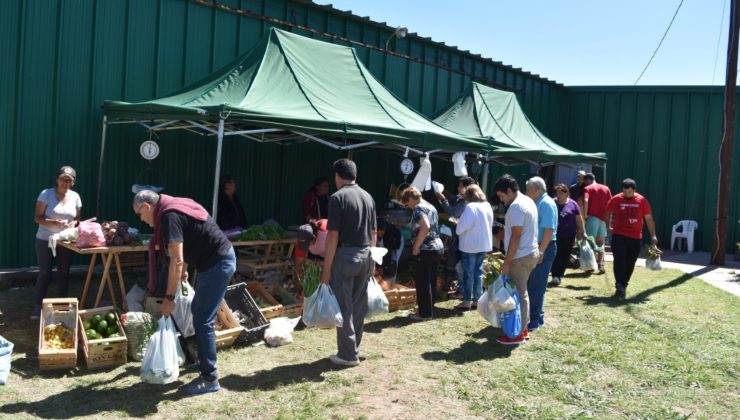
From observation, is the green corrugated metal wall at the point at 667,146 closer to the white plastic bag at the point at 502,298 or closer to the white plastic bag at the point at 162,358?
the white plastic bag at the point at 502,298

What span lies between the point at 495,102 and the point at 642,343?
690cm

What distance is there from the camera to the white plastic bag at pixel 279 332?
581 cm

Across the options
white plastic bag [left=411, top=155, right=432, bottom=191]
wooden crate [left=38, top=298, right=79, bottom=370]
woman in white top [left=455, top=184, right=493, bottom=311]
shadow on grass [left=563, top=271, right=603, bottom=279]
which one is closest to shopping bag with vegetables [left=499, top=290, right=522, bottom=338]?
woman in white top [left=455, top=184, right=493, bottom=311]

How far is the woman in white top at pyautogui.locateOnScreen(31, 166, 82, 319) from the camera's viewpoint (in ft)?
19.5

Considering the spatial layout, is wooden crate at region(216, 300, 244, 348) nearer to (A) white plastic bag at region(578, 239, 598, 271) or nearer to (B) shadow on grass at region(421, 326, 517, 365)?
(B) shadow on grass at region(421, 326, 517, 365)

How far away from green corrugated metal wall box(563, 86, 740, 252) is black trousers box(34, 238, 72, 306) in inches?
577

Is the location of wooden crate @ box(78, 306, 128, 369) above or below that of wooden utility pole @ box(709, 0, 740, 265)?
below

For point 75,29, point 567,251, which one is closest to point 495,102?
point 567,251

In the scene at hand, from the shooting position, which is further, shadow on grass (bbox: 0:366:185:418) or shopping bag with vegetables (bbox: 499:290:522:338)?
shopping bag with vegetables (bbox: 499:290:522:338)

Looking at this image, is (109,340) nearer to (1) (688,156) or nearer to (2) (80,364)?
(2) (80,364)

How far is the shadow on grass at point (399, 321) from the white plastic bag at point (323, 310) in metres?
1.48

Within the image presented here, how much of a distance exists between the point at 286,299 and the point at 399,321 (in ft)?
4.34

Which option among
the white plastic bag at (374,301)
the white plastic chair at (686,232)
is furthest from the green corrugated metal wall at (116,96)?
the white plastic chair at (686,232)

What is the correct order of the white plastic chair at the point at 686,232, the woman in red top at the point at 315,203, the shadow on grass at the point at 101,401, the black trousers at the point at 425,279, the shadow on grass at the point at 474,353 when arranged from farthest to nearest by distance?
1. the white plastic chair at the point at 686,232
2. the woman in red top at the point at 315,203
3. the black trousers at the point at 425,279
4. the shadow on grass at the point at 474,353
5. the shadow on grass at the point at 101,401
